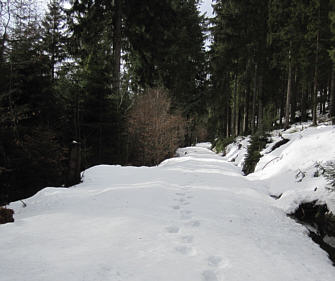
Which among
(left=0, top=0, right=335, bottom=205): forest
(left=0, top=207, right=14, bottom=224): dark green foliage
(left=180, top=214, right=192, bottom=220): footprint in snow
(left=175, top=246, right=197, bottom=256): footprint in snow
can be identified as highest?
(left=0, top=0, right=335, bottom=205): forest

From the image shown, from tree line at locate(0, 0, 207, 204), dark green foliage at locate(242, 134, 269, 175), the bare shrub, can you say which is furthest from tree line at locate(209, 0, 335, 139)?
tree line at locate(0, 0, 207, 204)

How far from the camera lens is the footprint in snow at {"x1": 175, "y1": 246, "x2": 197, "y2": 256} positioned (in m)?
2.71

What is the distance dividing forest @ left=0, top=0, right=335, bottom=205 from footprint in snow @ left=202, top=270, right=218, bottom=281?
5.08 metres

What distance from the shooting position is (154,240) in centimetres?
298

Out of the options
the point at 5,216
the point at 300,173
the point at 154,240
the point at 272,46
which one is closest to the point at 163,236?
the point at 154,240

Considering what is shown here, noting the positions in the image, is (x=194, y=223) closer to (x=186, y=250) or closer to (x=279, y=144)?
(x=186, y=250)

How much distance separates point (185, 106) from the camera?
24969 millimetres

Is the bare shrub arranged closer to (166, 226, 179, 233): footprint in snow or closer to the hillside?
the hillside

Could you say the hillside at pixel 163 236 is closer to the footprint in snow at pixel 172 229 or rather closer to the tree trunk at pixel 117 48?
the footprint in snow at pixel 172 229

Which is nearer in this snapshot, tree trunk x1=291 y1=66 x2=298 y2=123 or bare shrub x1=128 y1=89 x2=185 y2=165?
bare shrub x1=128 y1=89 x2=185 y2=165

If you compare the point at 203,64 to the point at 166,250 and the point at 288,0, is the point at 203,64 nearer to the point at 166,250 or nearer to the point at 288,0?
the point at 288,0

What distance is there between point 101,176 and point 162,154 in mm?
7889

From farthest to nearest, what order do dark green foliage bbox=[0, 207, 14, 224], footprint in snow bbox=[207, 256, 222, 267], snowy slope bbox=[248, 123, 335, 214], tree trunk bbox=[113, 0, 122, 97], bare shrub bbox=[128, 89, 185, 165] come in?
bare shrub bbox=[128, 89, 185, 165]
tree trunk bbox=[113, 0, 122, 97]
snowy slope bbox=[248, 123, 335, 214]
dark green foliage bbox=[0, 207, 14, 224]
footprint in snow bbox=[207, 256, 222, 267]

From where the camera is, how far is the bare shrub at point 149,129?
43.7ft
